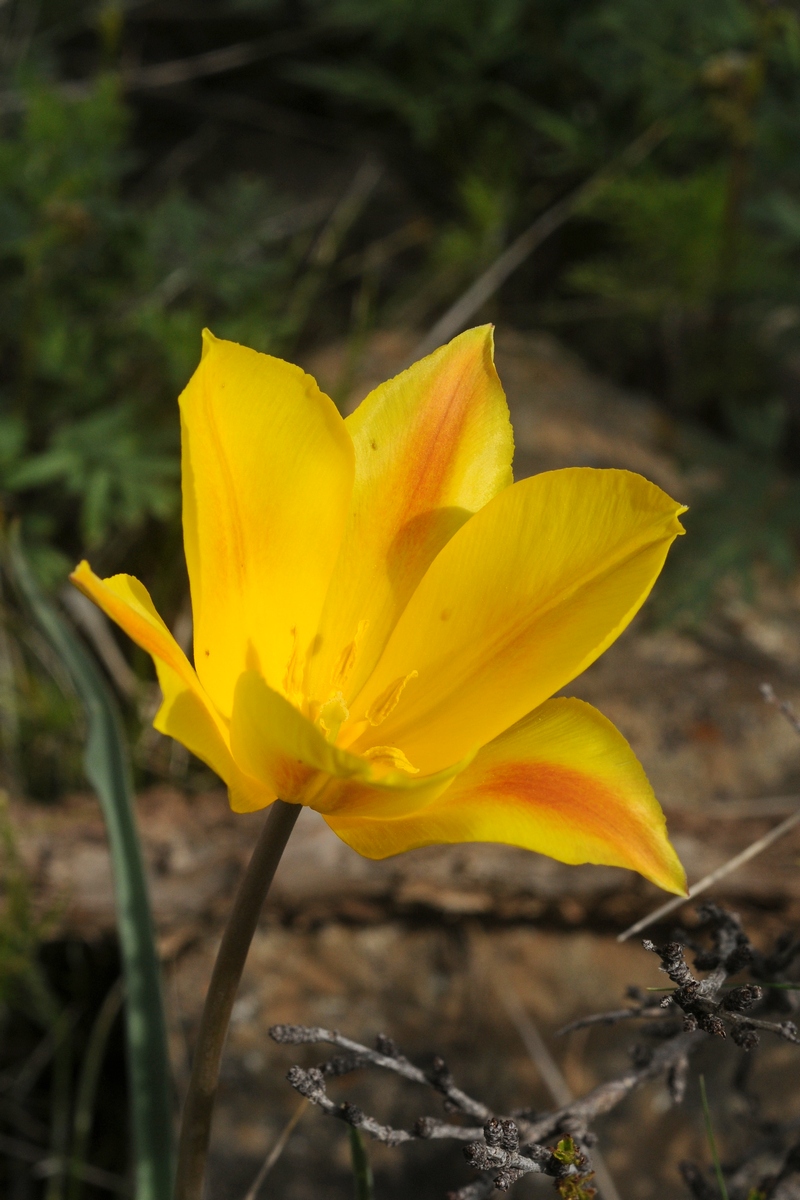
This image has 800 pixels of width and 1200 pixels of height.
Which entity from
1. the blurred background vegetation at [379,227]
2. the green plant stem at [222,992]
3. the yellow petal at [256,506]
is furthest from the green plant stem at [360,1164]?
the blurred background vegetation at [379,227]

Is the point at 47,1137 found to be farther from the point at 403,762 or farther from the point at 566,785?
the point at 566,785

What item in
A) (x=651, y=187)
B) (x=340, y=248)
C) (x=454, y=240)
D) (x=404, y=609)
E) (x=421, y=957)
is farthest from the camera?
(x=340, y=248)

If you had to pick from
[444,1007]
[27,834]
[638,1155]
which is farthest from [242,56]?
[638,1155]

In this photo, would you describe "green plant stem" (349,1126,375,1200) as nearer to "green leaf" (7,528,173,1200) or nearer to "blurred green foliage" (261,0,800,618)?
"green leaf" (7,528,173,1200)

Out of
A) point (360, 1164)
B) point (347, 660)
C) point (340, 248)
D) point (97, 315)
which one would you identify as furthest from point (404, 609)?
point (340, 248)

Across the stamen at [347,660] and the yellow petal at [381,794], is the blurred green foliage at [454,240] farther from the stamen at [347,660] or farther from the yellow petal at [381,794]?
the yellow petal at [381,794]

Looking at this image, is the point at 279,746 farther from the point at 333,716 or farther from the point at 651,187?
the point at 651,187

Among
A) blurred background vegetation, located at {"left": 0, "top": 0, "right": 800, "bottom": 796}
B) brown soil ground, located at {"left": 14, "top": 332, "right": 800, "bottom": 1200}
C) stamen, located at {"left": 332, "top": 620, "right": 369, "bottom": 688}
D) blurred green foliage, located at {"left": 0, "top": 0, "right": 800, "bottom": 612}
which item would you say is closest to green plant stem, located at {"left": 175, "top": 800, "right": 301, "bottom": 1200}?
stamen, located at {"left": 332, "top": 620, "right": 369, "bottom": 688}
